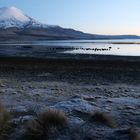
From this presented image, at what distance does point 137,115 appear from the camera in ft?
31.1

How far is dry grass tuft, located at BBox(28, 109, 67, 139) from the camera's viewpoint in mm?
6982

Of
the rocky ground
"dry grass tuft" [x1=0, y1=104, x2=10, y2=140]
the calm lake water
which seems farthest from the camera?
the calm lake water

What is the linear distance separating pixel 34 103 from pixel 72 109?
206cm

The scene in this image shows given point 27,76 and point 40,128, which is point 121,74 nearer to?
point 27,76

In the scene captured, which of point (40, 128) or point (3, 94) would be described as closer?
point (40, 128)

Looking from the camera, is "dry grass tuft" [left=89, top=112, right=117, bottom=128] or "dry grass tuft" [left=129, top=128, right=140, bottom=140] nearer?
"dry grass tuft" [left=129, top=128, right=140, bottom=140]

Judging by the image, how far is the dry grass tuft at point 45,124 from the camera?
698 cm

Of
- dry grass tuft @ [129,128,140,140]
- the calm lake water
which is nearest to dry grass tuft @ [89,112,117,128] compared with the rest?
dry grass tuft @ [129,128,140,140]

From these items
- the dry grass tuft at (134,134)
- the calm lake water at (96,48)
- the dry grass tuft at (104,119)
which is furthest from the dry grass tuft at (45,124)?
the calm lake water at (96,48)

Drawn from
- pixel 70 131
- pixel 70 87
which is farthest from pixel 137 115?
pixel 70 87

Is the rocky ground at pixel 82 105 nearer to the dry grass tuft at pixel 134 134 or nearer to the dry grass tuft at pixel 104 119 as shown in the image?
the dry grass tuft at pixel 134 134

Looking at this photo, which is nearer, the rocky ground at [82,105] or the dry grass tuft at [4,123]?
the rocky ground at [82,105]

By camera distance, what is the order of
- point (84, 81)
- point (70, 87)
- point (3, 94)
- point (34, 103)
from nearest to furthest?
1. point (34, 103)
2. point (3, 94)
3. point (70, 87)
4. point (84, 81)

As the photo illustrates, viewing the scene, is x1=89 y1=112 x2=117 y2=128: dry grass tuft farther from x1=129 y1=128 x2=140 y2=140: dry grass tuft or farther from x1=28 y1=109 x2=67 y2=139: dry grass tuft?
x1=129 y1=128 x2=140 y2=140: dry grass tuft
